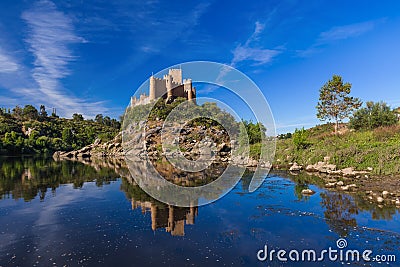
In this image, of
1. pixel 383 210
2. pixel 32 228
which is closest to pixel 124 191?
pixel 32 228

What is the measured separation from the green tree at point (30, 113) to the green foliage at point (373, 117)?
4318 inches

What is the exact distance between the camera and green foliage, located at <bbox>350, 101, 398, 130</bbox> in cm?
2560

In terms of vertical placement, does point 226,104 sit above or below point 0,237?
above

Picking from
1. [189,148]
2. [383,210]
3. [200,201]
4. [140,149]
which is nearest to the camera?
[383,210]

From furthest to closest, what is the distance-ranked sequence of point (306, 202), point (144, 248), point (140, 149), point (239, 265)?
point (140, 149) → point (306, 202) → point (144, 248) → point (239, 265)

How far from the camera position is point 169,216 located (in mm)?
10047

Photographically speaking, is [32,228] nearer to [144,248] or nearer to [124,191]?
[144,248]

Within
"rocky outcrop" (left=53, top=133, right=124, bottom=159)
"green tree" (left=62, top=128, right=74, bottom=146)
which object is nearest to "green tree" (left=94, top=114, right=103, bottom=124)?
"green tree" (left=62, top=128, right=74, bottom=146)

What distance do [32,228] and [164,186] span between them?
900cm

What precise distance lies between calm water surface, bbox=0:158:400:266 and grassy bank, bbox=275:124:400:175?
6024mm

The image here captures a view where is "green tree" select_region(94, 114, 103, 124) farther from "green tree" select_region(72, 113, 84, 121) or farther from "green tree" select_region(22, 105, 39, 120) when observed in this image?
"green tree" select_region(22, 105, 39, 120)

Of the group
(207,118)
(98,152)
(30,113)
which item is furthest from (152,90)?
(30,113)

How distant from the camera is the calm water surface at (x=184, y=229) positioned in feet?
21.6

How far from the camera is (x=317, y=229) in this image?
321 inches
